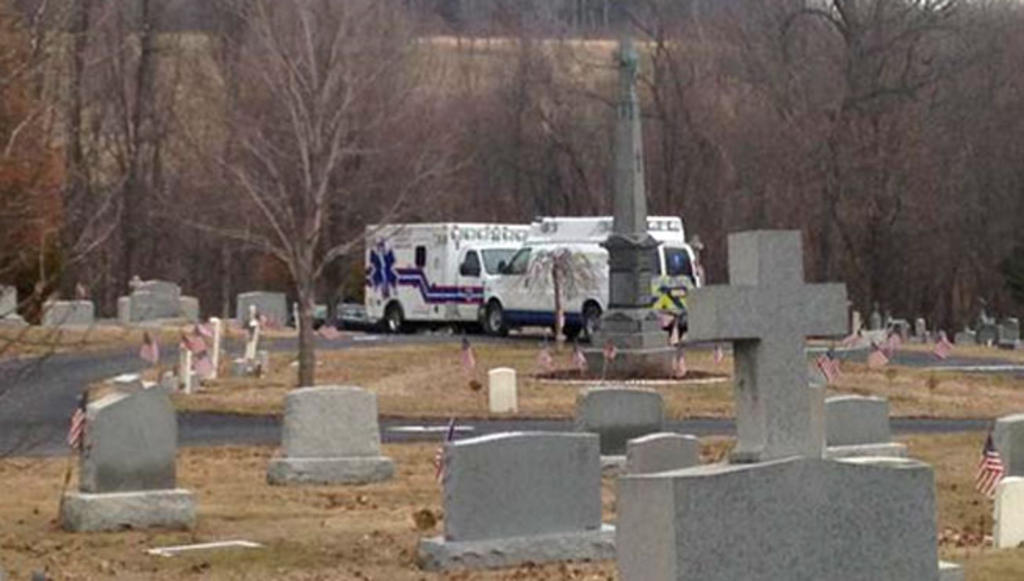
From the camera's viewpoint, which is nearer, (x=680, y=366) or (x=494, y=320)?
(x=680, y=366)

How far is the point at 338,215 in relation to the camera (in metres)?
61.5

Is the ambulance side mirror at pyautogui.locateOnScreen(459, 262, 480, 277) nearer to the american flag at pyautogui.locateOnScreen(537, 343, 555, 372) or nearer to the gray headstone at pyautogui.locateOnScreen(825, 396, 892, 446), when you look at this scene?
the american flag at pyautogui.locateOnScreen(537, 343, 555, 372)

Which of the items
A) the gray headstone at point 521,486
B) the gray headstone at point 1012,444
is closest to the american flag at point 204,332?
the gray headstone at point 1012,444

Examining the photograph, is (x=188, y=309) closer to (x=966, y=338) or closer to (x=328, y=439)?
(x=966, y=338)

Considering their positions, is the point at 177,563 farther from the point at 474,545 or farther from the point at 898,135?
the point at 898,135

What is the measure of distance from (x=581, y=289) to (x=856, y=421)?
24.2 metres

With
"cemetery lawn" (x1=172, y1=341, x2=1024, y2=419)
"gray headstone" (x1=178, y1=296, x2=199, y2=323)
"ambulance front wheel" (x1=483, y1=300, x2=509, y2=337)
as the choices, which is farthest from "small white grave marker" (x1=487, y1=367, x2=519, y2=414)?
"gray headstone" (x1=178, y1=296, x2=199, y2=323)

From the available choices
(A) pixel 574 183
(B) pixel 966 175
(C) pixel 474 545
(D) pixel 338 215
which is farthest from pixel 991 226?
(C) pixel 474 545

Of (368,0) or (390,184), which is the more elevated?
(368,0)

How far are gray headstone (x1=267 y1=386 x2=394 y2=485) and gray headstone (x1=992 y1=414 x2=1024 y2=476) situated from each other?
5.29 m

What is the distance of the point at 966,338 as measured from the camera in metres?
59.8

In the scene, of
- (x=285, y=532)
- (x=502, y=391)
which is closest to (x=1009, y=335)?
(x=502, y=391)

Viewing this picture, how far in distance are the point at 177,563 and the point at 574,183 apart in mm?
56129

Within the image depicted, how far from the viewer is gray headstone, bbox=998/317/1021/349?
184 ft
